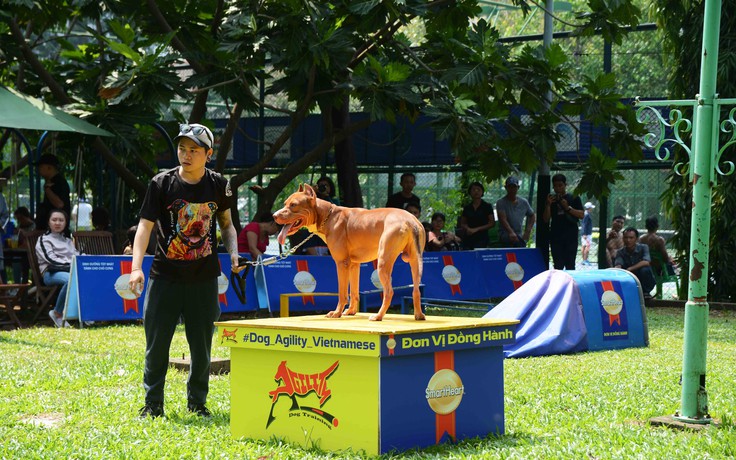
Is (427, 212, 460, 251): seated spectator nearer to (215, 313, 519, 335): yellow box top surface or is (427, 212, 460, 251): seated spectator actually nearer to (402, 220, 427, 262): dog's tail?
(215, 313, 519, 335): yellow box top surface

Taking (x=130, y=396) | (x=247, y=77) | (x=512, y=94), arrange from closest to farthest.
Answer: (x=130, y=396) → (x=247, y=77) → (x=512, y=94)

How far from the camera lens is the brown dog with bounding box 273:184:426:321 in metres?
6.60

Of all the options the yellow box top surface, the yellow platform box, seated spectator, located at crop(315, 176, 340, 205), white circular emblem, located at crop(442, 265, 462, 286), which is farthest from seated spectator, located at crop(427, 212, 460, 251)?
the yellow platform box

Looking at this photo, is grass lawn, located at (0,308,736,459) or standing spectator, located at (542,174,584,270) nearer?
grass lawn, located at (0,308,736,459)

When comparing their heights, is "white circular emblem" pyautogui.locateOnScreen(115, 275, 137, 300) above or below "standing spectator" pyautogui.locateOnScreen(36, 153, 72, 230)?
below

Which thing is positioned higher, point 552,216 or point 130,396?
point 552,216

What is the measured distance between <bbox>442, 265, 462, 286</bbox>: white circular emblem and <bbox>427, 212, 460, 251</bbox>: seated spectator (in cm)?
64

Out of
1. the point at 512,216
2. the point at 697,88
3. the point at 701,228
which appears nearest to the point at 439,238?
the point at 512,216

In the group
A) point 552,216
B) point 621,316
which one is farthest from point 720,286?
point 621,316

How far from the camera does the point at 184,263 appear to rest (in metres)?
7.18

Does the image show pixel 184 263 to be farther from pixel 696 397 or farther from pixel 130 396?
pixel 696 397

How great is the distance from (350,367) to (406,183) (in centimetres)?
1069

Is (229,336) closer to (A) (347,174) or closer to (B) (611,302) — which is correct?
(B) (611,302)

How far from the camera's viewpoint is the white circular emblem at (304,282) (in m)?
14.8
